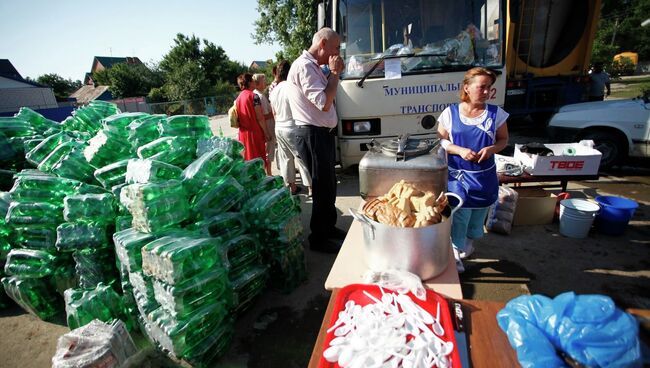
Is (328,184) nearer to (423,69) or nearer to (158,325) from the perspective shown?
(158,325)

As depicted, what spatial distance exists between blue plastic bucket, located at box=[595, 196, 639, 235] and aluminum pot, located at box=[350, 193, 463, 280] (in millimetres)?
Result: 3291

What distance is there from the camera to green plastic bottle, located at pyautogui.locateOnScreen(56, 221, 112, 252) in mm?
2508

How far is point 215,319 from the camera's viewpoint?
2.26 meters

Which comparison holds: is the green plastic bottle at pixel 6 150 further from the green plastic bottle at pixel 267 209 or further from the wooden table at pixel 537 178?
the wooden table at pixel 537 178

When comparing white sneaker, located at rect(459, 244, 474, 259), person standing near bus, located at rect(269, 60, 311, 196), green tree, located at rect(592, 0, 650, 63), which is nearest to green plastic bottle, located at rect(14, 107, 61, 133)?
person standing near bus, located at rect(269, 60, 311, 196)

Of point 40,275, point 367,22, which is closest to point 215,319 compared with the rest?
point 40,275

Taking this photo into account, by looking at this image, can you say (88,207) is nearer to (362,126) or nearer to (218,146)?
(218,146)

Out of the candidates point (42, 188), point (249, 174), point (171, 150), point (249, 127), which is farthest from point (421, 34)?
point (42, 188)

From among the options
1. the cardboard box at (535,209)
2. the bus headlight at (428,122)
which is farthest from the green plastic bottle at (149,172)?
the cardboard box at (535,209)

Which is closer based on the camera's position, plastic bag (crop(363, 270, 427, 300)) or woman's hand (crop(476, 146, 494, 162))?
plastic bag (crop(363, 270, 427, 300))

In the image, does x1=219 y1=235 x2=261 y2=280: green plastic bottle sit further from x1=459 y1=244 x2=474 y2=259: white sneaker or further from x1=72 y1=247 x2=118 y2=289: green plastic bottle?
x1=459 y1=244 x2=474 y2=259: white sneaker

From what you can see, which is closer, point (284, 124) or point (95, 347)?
point (95, 347)

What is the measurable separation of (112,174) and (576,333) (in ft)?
10.9

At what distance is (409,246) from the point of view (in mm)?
1325
